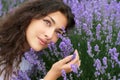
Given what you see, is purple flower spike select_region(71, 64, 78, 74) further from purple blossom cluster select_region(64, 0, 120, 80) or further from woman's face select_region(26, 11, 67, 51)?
woman's face select_region(26, 11, 67, 51)

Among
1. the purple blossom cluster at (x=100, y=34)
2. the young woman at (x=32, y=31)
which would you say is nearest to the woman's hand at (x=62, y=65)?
the young woman at (x=32, y=31)

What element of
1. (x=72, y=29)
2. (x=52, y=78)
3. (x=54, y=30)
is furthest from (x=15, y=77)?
(x=72, y=29)

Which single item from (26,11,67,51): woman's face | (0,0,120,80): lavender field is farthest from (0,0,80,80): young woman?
(0,0,120,80): lavender field

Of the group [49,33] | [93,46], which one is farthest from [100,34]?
[49,33]

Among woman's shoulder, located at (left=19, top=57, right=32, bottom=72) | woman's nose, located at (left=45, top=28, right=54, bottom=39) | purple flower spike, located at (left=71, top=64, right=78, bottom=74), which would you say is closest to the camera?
purple flower spike, located at (left=71, top=64, right=78, bottom=74)

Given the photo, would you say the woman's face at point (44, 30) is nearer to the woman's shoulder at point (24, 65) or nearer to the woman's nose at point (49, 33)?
the woman's nose at point (49, 33)

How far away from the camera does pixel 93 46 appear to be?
9.08 feet

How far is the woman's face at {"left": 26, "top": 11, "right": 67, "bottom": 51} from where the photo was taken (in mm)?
2411

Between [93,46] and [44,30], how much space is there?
512 millimetres

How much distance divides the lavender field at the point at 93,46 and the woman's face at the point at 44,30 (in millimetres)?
92

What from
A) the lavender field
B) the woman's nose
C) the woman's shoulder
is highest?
the woman's nose

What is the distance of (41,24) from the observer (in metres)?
2.46

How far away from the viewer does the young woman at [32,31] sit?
2.42m

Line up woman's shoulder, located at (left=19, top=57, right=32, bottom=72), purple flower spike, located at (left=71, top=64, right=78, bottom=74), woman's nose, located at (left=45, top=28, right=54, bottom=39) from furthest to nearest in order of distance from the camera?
woman's shoulder, located at (left=19, top=57, right=32, bottom=72), woman's nose, located at (left=45, top=28, right=54, bottom=39), purple flower spike, located at (left=71, top=64, right=78, bottom=74)
